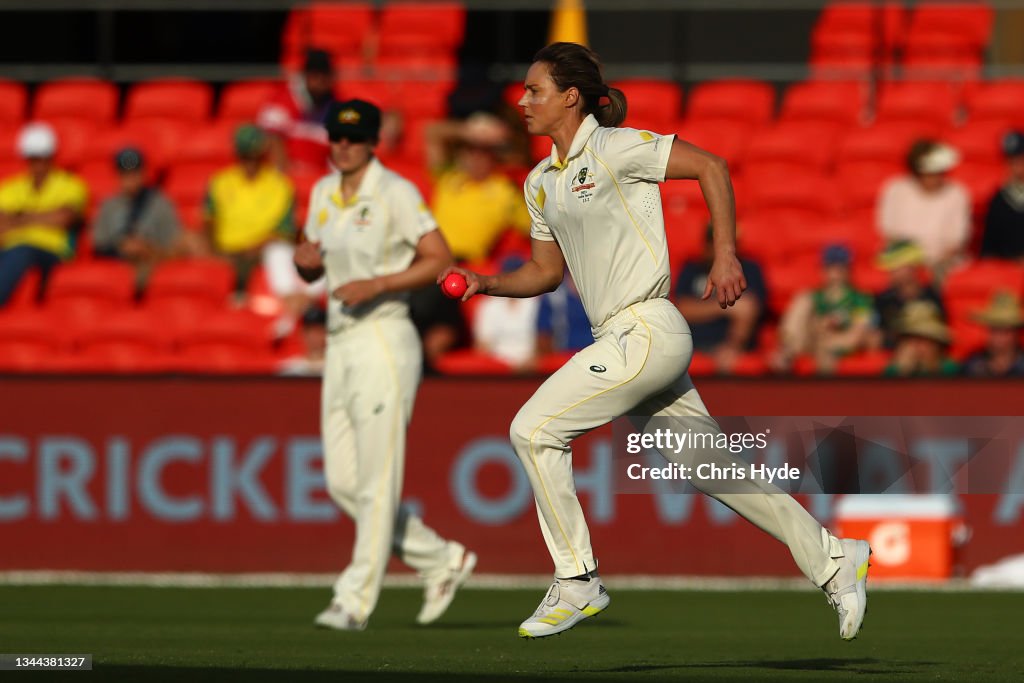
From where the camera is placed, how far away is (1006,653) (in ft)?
25.0

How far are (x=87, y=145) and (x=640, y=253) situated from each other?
35.8ft

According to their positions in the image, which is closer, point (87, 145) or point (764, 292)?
point (764, 292)

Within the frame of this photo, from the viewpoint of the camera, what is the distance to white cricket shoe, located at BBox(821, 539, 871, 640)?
6754 mm

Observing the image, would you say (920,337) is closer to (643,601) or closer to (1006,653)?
(643,601)

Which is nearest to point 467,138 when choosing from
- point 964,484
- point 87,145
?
point 87,145

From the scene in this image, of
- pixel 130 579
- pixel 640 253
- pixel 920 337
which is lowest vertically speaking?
pixel 130 579

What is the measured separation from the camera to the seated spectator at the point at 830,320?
13.0 meters

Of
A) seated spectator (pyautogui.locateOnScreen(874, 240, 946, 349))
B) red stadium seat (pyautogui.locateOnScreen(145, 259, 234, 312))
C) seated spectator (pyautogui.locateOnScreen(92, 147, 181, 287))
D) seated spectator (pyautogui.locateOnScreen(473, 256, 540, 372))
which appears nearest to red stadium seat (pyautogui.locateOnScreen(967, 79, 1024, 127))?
seated spectator (pyautogui.locateOnScreen(874, 240, 946, 349))

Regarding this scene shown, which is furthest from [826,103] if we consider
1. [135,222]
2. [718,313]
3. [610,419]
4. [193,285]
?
[610,419]

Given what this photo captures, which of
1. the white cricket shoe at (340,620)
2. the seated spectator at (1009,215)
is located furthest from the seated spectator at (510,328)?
the white cricket shoe at (340,620)

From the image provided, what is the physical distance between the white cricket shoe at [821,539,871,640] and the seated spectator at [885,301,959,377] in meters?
5.62

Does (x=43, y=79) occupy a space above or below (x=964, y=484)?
above

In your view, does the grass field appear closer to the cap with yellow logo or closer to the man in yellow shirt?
the cap with yellow logo

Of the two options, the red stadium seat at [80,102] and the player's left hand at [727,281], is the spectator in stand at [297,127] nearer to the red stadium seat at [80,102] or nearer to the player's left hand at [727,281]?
the red stadium seat at [80,102]
